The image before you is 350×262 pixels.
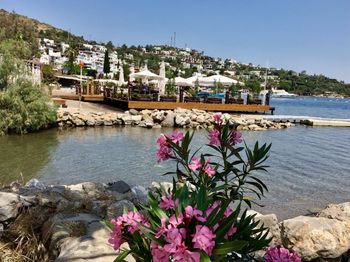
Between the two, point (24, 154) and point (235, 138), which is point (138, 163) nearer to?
point (24, 154)

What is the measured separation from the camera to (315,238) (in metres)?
4.61

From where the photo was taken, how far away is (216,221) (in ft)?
5.77

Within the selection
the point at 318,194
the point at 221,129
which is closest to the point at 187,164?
the point at 221,129

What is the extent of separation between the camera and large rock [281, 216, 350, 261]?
456 centimetres

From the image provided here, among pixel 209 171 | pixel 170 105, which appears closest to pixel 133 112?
pixel 170 105

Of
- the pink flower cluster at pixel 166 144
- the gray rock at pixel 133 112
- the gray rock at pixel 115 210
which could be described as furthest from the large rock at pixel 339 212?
the gray rock at pixel 133 112

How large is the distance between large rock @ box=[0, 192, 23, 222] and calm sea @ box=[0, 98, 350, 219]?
14.9 ft

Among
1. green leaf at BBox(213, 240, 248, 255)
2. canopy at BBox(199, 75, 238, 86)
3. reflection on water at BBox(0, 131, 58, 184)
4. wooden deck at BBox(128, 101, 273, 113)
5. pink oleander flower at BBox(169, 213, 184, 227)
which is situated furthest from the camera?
canopy at BBox(199, 75, 238, 86)

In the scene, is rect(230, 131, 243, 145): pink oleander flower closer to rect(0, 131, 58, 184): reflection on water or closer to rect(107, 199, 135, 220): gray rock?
rect(107, 199, 135, 220): gray rock

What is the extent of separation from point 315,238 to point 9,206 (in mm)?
3595

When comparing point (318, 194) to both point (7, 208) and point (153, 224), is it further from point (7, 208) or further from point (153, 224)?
point (153, 224)

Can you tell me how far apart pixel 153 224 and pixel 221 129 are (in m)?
1.38

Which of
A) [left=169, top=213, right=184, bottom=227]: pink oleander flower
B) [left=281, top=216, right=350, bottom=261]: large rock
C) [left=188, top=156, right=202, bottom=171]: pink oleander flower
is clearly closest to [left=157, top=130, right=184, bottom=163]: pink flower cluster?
[left=188, top=156, right=202, bottom=171]: pink oleander flower

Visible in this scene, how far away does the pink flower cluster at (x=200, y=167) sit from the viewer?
2644 mm
